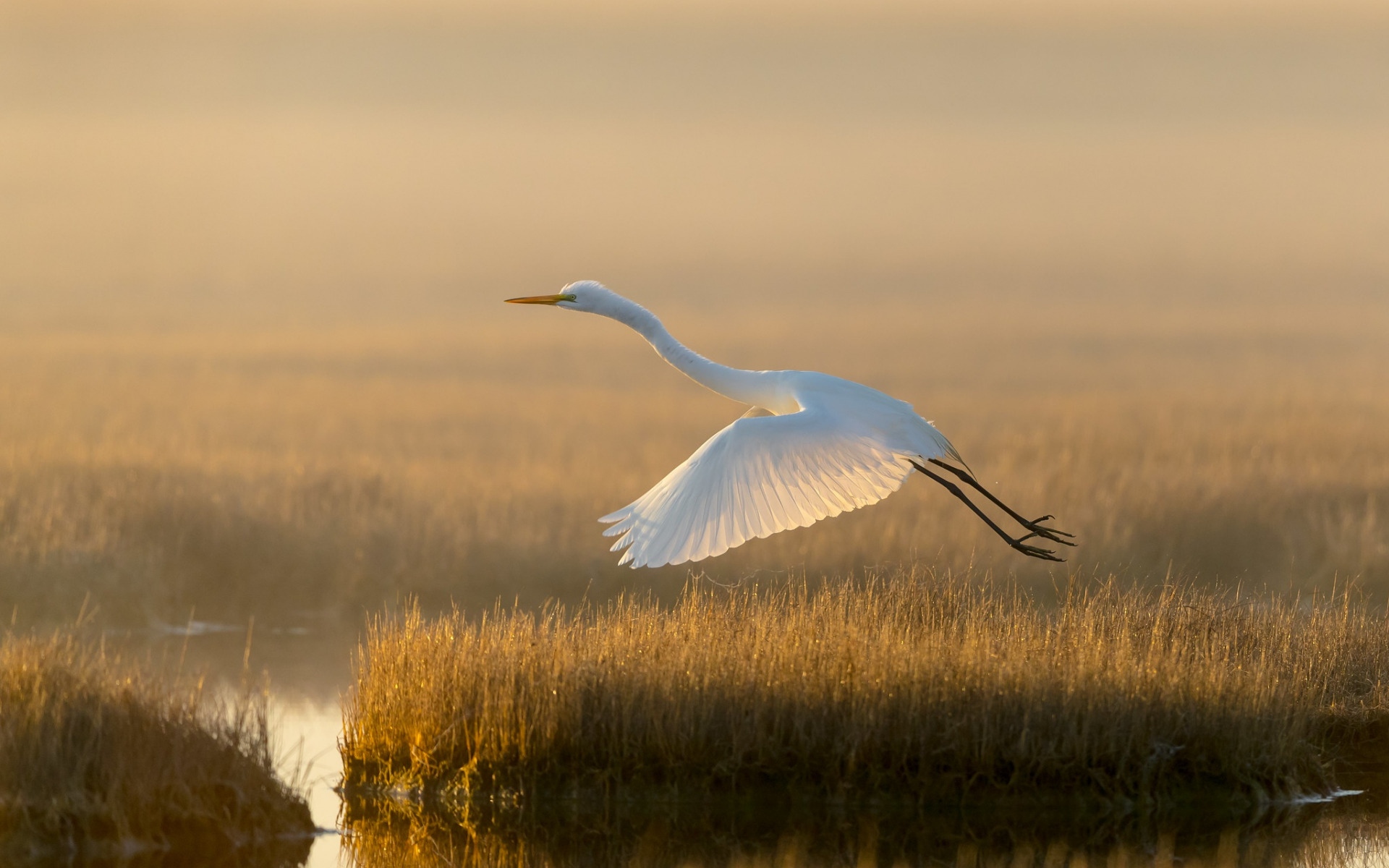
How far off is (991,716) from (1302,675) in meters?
3.13

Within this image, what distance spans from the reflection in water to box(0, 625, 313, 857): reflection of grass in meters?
0.72

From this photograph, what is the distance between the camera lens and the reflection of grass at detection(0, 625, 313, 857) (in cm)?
861

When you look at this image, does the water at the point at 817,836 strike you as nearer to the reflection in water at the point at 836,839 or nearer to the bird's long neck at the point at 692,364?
the reflection in water at the point at 836,839

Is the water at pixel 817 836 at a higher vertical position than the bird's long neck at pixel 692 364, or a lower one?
lower

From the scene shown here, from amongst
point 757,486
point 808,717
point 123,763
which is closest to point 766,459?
point 757,486

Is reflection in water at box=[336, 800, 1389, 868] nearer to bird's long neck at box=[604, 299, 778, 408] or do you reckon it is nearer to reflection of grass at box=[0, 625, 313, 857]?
reflection of grass at box=[0, 625, 313, 857]

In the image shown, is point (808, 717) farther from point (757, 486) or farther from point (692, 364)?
point (692, 364)

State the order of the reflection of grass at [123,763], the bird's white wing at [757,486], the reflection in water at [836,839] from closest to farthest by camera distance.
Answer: the reflection of grass at [123,763] < the reflection in water at [836,839] < the bird's white wing at [757,486]

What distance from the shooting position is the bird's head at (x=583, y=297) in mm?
12766

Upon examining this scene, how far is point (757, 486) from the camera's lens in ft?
33.4

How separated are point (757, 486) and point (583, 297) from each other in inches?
131

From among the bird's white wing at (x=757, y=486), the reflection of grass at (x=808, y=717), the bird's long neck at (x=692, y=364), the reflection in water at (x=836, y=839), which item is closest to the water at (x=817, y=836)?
the reflection in water at (x=836, y=839)

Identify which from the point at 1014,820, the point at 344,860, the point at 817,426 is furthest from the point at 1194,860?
the point at 344,860

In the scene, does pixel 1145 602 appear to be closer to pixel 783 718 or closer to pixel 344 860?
pixel 783 718
